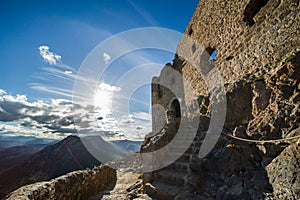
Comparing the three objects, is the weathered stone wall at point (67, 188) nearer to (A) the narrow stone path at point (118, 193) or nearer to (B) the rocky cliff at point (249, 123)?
(A) the narrow stone path at point (118, 193)

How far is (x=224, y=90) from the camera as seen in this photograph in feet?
17.5

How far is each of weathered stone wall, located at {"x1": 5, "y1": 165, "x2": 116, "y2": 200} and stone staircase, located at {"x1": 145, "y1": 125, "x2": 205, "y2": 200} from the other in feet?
6.48

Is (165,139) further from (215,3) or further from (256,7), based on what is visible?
(215,3)

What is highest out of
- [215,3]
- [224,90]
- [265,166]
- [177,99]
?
[215,3]

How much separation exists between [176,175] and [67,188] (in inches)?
109

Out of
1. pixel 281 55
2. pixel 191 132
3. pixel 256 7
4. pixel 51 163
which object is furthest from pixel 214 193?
pixel 51 163

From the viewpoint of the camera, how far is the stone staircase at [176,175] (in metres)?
3.73

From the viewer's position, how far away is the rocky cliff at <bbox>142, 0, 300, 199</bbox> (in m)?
2.87

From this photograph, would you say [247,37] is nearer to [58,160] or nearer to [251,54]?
[251,54]

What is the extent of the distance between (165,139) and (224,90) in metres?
2.69

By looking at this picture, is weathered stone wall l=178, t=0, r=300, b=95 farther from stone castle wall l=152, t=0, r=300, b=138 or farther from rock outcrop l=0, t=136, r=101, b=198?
rock outcrop l=0, t=136, r=101, b=198

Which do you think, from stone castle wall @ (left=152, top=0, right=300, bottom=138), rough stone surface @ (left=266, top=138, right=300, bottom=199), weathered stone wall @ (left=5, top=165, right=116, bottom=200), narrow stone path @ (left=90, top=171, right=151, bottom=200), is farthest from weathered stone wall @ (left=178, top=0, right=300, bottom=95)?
weathered stone wall @ (left=5, top=165, right=116, bottom=200)

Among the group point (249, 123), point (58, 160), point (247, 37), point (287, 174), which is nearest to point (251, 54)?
point (247, 37)

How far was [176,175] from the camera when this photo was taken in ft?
13.5
